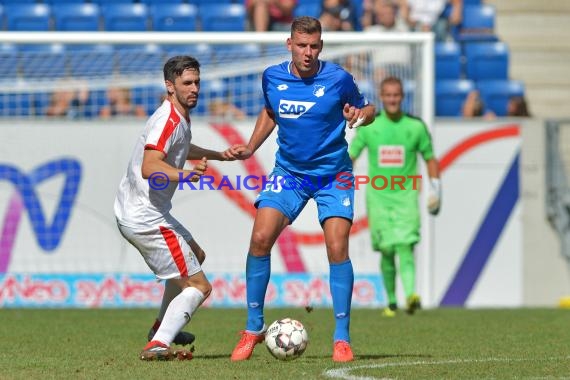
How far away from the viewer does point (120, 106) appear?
14.7 metres

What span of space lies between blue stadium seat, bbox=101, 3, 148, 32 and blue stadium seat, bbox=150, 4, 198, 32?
0.16 metres

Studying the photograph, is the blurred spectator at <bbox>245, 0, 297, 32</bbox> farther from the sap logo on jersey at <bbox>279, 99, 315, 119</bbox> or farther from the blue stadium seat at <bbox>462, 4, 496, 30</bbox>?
the sap logo on jersey at <bbox>279, 99, 315, 119</bbox>

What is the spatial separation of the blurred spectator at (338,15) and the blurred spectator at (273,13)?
46 cm

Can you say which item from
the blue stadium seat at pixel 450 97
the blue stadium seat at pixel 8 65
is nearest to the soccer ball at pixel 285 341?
the blue stadium seat at pixel 8 65

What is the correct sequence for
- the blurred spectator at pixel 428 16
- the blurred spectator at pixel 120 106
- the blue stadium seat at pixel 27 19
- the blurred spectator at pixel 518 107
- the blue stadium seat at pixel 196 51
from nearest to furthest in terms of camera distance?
1. the blurred spectator at pixel 120 106
2. the blue stadium seat at pixel 196 51
3. the blurred spectator at pixel 518 107
4. the blue stadium seat at pixel 27 19
5. the blurred spectator at pixel 428 16

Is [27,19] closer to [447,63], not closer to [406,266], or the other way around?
[447,63]

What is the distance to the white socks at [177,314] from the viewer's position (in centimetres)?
786

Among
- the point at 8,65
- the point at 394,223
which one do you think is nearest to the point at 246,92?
the point at 8,65

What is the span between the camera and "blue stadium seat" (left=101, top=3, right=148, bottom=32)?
55.7 feet

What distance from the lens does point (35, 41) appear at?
46.2ft

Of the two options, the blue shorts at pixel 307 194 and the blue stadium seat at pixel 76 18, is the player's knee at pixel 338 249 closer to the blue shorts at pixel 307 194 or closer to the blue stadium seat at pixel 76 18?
the blue shorts at pixel 307 194

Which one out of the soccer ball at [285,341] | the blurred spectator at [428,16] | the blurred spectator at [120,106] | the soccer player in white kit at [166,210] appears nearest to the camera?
the soccer ball at [285,341]

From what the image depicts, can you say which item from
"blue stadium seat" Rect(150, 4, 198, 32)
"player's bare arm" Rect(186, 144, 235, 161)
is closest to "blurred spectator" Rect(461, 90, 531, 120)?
"blue stadium seat" Rect(150, 4, 198, 32)

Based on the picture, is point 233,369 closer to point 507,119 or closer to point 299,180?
point 299,180
